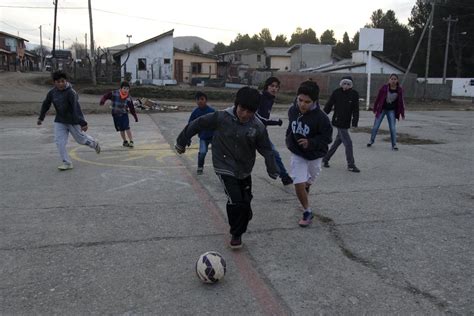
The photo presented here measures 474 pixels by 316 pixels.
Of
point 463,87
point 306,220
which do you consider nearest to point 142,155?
point 306,220

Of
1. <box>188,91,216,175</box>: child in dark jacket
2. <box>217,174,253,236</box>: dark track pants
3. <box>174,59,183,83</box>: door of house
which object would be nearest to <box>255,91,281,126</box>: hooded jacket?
<box>188,91,216,175</box>: child in dark jacket

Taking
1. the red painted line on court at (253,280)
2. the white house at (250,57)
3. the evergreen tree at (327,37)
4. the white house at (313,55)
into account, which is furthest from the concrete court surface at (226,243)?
the evergreen tree at (327,37)

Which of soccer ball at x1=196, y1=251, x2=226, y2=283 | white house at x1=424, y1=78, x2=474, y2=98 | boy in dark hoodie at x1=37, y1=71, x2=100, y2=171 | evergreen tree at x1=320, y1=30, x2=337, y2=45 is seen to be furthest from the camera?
evergreen tree at x1=320, y1=30, x2=337, y2=45

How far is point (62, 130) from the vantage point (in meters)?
7.78

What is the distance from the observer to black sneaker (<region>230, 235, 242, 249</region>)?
4203mm

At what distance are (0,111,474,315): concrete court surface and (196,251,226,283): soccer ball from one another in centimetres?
8

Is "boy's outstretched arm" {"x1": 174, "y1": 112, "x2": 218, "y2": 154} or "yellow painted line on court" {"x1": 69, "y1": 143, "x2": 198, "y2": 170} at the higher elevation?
"boy's outstretched arm" {"x1": 174, "y1": 112, "x2": 218, "y2": 154}

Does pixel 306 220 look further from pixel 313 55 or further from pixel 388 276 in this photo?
pixel 313 55

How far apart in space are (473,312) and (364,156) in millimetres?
6479

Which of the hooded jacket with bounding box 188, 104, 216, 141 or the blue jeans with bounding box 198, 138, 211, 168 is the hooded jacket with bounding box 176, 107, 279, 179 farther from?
the blue jeans with bounding box 198, 138, 211, 168

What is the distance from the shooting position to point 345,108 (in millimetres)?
7805

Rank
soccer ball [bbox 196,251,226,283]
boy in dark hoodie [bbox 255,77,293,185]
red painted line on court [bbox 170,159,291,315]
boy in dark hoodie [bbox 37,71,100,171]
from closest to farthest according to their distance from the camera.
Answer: red painted line on court [bbox 170,159,291,315] → soccer ball [bbox 196,251,226,283] → boy in dark hoodie [bbox 255,77,293,185] → boy in dark hoodie [bbox 37,71,100,171]

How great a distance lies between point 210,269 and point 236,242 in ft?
2.45

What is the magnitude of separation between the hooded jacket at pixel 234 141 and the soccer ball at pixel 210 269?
952mm
